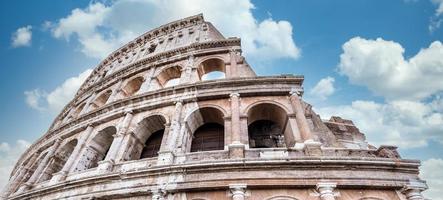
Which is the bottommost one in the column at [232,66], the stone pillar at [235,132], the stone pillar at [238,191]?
the stone pillar at [238,191]

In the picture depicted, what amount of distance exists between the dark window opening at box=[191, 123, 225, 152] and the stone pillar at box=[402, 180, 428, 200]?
5885mm

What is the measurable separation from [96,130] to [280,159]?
8.60 m

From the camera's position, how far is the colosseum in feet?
21.2

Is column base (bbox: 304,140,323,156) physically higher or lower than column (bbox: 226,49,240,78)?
lower

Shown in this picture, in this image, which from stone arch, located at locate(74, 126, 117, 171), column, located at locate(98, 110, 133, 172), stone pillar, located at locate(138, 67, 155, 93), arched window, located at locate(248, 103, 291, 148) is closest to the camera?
column, located at locate(98, 110, 133, 172)

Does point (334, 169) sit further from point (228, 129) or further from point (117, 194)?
point (117, 194)

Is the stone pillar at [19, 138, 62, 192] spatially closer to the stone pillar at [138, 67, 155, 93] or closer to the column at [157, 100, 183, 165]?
the stone pillar at [138, 67, 155, 93]

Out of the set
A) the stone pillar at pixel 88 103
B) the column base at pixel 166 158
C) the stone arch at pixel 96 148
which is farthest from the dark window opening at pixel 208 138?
the stone pillar at pixel 88 103

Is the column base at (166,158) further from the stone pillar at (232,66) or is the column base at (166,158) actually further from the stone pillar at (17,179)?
the stone pillar at (17,179)

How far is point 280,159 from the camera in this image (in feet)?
21.5

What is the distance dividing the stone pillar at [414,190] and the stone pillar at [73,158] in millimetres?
11550

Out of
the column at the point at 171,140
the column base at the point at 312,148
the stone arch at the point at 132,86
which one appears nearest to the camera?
the column base at the point at 312,148

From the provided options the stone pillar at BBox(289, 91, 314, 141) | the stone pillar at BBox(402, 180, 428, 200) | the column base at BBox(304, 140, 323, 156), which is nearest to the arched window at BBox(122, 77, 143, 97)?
the stone pillar at BBox(289, 91, 314, 141)

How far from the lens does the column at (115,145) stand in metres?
7.98
